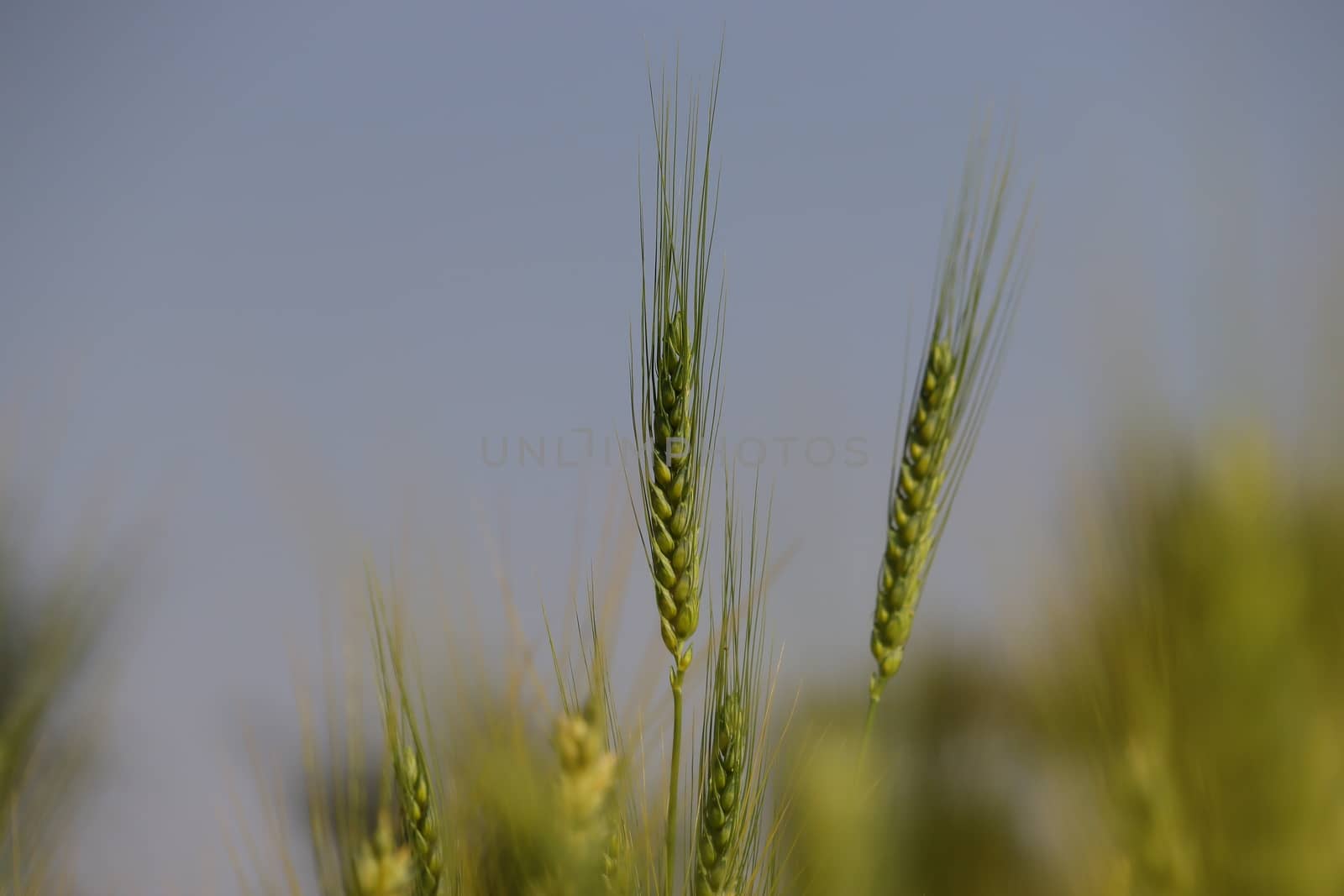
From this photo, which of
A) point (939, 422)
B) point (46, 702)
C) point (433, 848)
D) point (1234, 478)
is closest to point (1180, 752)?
point (1234, 478)

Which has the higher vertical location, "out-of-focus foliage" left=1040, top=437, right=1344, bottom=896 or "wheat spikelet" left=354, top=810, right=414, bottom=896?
"out-of-focus foliage" left=1040, top=437, right=1344, bottom=896

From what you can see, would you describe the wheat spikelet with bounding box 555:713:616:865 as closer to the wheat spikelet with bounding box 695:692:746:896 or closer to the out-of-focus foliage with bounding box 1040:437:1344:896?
the wheat spikelet with bounding box 695:692:746:896

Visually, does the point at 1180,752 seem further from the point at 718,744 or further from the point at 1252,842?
the point at 718,744

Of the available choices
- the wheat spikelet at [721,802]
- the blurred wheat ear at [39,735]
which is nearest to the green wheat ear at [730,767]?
the wheat spikelet at [721,802]

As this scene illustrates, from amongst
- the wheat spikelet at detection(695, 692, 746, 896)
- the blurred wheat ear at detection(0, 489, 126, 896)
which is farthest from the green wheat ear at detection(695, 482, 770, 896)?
the blurred wheat ear at detection(0, 489, 126, 896)

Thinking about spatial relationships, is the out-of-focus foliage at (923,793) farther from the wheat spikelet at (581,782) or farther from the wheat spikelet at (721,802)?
the wheat spikelet at (581,782)

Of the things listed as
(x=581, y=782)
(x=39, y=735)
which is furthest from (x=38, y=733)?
(x=581, y=782)

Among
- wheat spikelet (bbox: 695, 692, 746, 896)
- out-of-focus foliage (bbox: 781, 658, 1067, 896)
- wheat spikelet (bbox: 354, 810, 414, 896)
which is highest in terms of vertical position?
wheat spikelet (bbox: 354, 810, 414, 896)

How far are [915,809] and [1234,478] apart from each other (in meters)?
0.86

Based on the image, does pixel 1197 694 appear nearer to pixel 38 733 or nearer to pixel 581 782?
pixel 581 782

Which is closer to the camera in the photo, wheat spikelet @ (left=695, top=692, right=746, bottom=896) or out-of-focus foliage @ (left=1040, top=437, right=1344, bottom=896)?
out-of-focus foliage @ (left=1040, top=437, right=1344, bottom=896)

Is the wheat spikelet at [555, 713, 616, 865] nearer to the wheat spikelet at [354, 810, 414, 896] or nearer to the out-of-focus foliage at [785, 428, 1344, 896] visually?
the wheat spikelet at [354, 810, 414, 896]

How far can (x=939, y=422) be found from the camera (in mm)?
907

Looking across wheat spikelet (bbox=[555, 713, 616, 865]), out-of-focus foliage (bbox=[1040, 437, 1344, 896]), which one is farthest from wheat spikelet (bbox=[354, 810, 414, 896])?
out-of-focus foliage (bbox=[1040, 437, 1344, 896])
